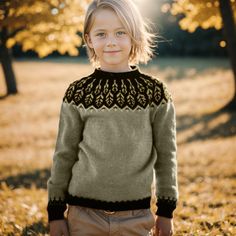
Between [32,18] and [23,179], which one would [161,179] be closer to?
[23,179]

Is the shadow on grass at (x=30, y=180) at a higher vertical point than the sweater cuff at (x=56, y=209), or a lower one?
lower

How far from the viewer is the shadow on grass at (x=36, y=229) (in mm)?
3375

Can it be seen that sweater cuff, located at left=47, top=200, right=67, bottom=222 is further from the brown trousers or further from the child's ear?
the child's ear

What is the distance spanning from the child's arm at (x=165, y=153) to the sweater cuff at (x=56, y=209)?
570mm

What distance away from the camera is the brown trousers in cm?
217

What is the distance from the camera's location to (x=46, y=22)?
39.1 ft

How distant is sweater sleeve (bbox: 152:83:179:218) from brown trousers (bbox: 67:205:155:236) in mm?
126

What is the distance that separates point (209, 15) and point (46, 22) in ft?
17.8

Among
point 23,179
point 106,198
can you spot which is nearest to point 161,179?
point 106,198

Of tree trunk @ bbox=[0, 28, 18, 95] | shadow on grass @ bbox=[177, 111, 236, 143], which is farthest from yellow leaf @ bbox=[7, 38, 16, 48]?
shadow on grass @ bbox=[177, 111, 236, 143]

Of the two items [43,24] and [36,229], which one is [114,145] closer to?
[36,229]

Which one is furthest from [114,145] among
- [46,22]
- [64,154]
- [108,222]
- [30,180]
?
[46,22]

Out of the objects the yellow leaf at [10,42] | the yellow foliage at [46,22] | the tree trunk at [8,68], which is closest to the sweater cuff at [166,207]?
the yellow foliage at [46,22]

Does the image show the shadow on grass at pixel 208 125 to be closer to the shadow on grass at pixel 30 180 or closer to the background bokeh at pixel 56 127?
the background bokeh at pixel 56 127
